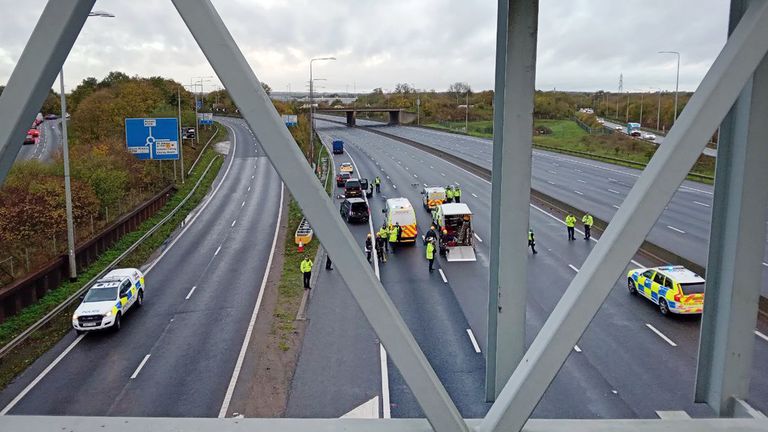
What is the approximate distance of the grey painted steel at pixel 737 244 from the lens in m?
2.62

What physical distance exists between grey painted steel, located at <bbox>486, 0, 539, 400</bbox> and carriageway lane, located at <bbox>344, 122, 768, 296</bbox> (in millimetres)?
16536

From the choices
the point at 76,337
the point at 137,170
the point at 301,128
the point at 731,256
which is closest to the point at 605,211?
the point at 76,337

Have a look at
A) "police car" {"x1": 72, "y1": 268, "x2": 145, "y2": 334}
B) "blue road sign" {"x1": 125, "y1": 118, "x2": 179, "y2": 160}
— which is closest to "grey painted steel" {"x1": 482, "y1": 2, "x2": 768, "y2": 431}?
"police car" {"x1": 72, "y1": 268, "x2": 145, "y2": 334}

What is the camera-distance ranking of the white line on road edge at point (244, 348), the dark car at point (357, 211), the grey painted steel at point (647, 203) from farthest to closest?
the dark car at point (357, 211) → the white line on road edge at point (244, 348) → the grey painted steel at point (647, 203)

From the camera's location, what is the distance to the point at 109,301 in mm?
18188

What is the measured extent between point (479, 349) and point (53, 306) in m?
13.5

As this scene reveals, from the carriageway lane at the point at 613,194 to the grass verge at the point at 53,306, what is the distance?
1764cm

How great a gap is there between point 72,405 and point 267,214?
24.1m

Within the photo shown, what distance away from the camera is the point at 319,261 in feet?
84.5

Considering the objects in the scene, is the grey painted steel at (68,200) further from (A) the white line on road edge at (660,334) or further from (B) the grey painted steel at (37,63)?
(B) the grey painted steel at (37,63)

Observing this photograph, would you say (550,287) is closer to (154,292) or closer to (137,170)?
(154,292)

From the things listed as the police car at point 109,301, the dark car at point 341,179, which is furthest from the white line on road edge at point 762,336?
the dark car at point 341,179

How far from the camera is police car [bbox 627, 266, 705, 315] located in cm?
1717

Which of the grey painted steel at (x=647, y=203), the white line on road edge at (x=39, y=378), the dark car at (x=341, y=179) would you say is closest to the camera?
the grey painted steel at (x=647, y=203)
